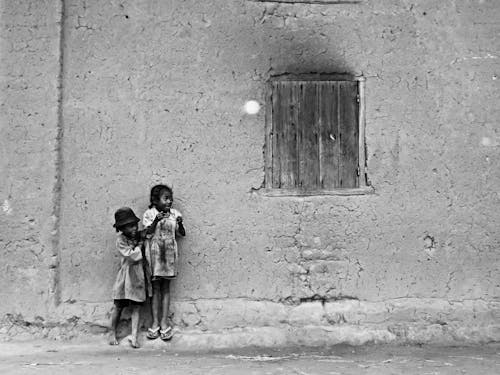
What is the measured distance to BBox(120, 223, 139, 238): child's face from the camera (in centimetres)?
460

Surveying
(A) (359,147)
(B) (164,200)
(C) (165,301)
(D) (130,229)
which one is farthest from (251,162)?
(C) (165,301)

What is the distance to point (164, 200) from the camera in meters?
4.77

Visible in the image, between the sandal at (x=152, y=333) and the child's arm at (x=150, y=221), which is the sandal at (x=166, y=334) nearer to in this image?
the sandal at (x=152, y=333)

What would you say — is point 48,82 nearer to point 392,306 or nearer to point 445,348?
point 392,306

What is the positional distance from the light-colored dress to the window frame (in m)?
1.28

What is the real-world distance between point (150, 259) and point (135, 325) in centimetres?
57

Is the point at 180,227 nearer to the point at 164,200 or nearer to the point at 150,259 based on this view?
the point at 164,200

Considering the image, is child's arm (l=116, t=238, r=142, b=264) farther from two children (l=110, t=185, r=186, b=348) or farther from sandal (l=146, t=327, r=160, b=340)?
sandal (l=146, t=327, r=160, b=340)

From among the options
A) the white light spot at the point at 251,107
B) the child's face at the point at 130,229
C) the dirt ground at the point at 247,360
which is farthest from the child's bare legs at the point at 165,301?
the white light spot at the point at 251,107

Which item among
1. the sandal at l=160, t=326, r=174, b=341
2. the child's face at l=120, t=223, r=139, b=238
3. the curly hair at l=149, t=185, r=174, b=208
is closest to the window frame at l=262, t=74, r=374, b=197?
the curly hair at l=149, t=185, r=174, b=208

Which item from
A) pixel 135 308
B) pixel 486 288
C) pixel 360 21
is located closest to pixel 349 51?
pixel 360 21

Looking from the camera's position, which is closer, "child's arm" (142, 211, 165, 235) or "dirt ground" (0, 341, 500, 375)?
"dirt ground" (0, 341, 500, 375)

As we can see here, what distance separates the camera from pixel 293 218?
16.3 ft

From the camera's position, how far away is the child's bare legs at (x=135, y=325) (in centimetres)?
462
